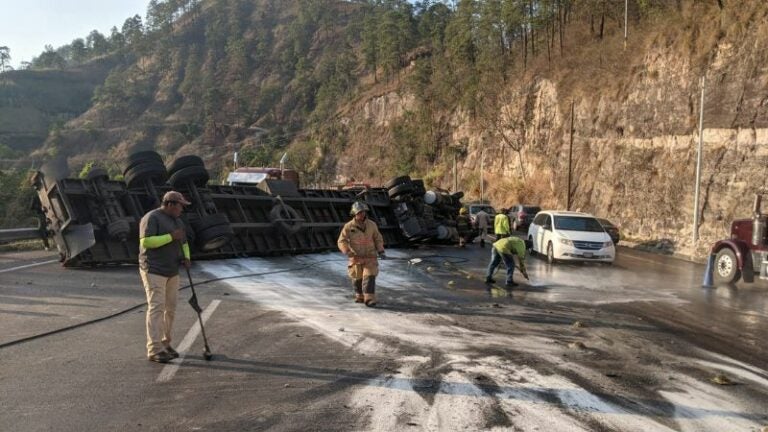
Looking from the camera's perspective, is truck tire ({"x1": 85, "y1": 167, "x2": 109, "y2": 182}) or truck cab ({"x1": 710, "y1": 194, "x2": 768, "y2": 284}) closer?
truck tire ({"x1": 85, "y1": 167, "x2": 109, "y2": 182})

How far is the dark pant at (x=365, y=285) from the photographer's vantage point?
10.4 meters

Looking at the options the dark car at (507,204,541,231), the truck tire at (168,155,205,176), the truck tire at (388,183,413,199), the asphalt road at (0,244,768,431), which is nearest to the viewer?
the asphalt road at (0,244,768,431)

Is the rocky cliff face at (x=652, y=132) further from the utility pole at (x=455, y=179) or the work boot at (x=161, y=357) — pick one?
the work boot at (x=161, y=357)

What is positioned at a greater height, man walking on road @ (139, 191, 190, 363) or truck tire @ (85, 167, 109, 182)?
truck tire @ (85, 167, 109, 182)

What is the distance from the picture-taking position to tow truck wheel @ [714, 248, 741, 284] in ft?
50.3

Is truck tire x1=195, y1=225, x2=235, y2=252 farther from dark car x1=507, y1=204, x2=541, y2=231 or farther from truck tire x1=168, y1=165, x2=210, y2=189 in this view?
dark car x1=507, y1=204, x2=541, y2=231

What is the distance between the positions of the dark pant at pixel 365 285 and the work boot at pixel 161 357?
14.3ft

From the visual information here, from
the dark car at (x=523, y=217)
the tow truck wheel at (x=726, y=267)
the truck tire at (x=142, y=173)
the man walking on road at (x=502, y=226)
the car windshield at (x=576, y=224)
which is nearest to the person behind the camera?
the truck tire at (x=142, y=173)

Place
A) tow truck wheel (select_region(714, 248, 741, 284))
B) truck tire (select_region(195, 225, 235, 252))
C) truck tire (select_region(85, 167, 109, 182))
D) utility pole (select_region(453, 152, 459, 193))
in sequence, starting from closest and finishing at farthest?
truck tire (select_region(85, 167, 109, 182)), truck tire (select_region(195, 225, 235, 252)), tow truck wheel (select_region(714, 248, 741, 284)), utility pole (select_region(453, 152, 459, 193))

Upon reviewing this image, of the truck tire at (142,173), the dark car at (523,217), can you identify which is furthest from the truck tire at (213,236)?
the dark car at (523,217)

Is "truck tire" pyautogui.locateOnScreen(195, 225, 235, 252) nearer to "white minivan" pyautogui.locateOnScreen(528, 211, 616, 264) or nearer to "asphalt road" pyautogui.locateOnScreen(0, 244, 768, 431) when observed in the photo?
"asphalt road" pyautogui.locateOnScreen(0, 244, 768, 431)

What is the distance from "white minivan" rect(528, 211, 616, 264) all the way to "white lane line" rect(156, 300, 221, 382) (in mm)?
11924

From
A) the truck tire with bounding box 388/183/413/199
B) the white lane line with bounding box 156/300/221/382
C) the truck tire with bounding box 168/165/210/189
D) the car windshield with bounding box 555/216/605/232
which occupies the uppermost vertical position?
the truck tire with bounding box 168/165/210/189

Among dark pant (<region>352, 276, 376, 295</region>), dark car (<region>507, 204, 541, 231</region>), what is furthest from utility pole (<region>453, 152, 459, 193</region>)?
dark pant (<region>352, 276, 376, 295</region>)
